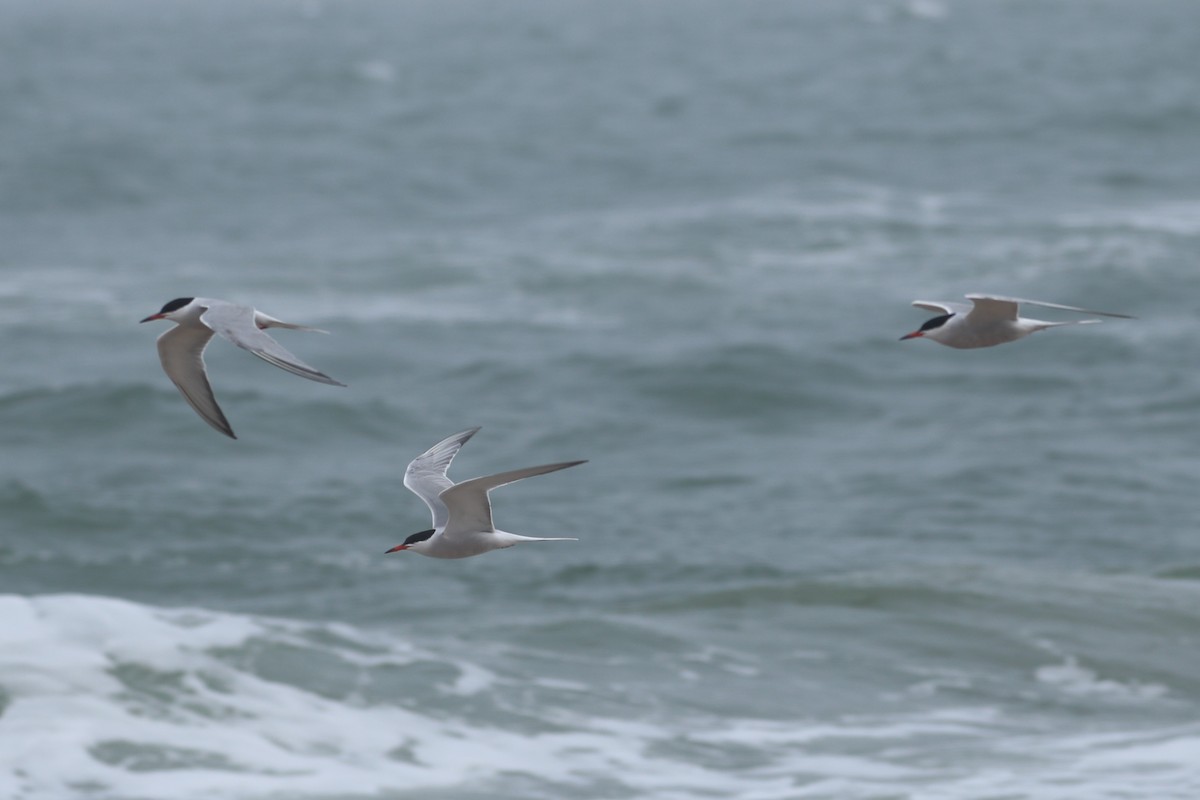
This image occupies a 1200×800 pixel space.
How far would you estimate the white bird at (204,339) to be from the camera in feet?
22.0

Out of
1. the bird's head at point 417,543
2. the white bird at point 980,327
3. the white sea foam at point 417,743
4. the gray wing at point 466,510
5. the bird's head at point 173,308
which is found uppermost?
the white bird at point 980,327

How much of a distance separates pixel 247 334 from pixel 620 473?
16.6 meters

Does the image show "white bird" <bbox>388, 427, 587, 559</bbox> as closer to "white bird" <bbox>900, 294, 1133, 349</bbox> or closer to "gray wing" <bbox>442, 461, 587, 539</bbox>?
"gray wing" <bbox>442, 461, 587, 539</bbox>

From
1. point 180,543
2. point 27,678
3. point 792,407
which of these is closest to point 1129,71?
point 792,407

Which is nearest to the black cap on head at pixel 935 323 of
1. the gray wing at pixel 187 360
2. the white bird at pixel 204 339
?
the white bird at pixel 204 339

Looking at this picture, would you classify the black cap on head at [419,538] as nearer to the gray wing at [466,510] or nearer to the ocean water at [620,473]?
the gray wing at [466,510]

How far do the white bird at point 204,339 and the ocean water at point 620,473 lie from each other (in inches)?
253

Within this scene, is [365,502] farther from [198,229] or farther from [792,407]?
[198,229]

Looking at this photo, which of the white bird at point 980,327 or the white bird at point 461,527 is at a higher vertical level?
the white bird at point 980,327

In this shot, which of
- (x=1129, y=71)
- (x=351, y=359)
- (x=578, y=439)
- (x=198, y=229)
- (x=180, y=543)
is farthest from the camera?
(x=1129, y=71)

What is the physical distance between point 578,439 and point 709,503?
10.6 ft

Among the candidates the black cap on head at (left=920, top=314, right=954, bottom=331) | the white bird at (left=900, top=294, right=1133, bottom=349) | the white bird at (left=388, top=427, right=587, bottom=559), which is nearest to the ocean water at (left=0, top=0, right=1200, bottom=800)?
the black cap on head at (left=920, top=314, right=954, bottom=331)

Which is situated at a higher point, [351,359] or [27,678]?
[351,359]

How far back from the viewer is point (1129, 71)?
67125mm
